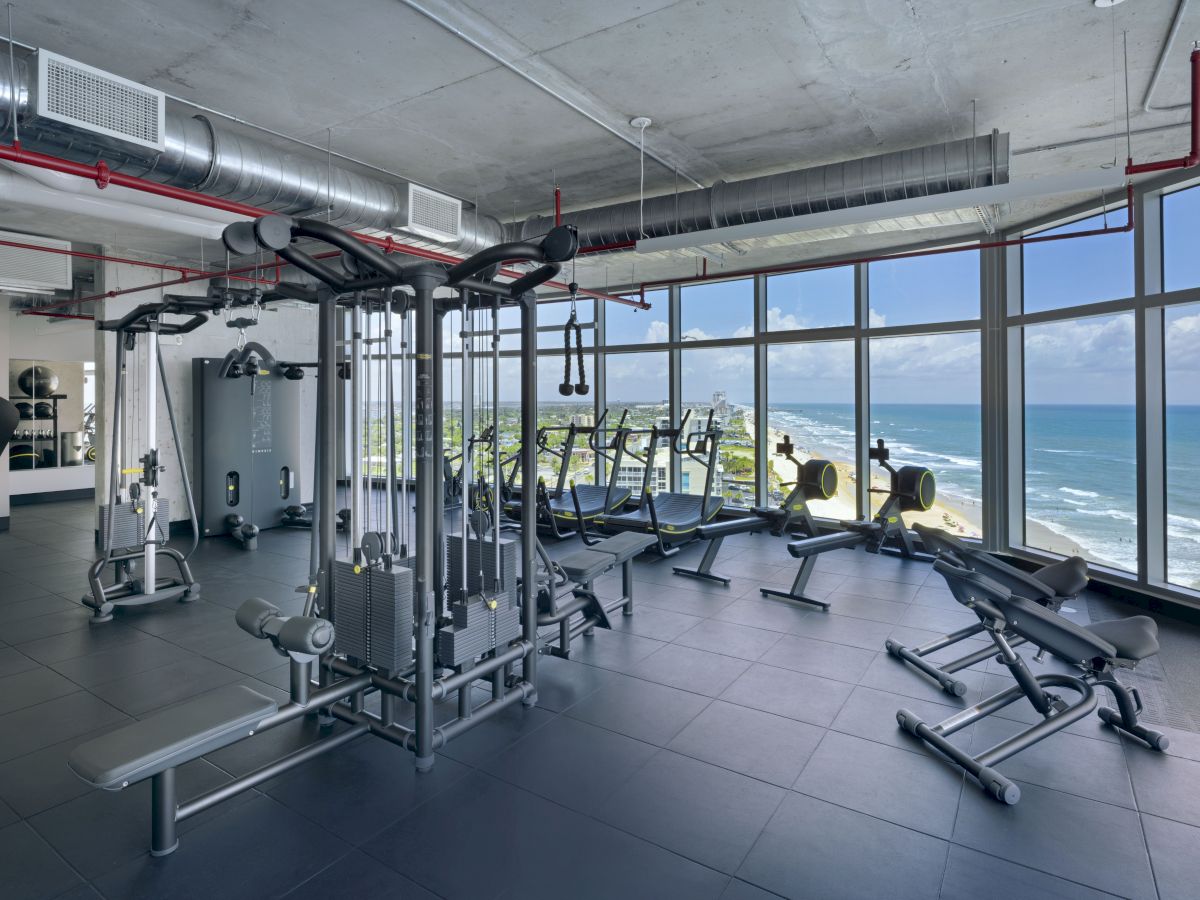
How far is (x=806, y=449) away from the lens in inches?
299

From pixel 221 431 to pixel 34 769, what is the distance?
5.05 metres

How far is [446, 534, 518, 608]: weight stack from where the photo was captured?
306 centimetres

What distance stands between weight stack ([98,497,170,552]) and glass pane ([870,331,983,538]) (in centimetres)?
632

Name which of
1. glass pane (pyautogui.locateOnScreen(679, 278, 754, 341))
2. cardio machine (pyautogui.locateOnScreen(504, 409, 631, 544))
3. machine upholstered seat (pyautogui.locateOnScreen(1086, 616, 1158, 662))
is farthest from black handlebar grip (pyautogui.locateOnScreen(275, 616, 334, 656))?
glass pane (pyautogui.locateOnScreen(679, 278, 754, 341))

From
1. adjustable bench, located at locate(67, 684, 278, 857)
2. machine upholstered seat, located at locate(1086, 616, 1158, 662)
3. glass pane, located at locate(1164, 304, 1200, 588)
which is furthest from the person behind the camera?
glass pane, located at locate(1164, 304, 1200, 588)

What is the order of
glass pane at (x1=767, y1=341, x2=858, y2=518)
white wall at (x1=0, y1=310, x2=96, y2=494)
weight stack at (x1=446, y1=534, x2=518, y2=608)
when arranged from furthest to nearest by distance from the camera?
white wall at (x1=0, y1=310, x2=96, y2=494) → glass pane at (x1=767, y1=341, x2=858, y2=518) → weight stack at (x1=446, y1=534, x2=518, y2=608)

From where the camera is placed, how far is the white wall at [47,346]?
9242 mm

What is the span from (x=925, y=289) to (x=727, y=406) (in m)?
2.51

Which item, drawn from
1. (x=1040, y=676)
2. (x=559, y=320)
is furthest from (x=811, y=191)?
(x=559, y=320)

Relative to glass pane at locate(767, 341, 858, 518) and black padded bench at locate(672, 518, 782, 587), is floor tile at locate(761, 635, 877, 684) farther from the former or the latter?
glass pane at locate(767, 341, 858, 518)

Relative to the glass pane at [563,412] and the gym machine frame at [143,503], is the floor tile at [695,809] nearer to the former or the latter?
the gym machine frame at [143,503]

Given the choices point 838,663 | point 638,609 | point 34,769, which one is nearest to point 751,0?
point 838,663

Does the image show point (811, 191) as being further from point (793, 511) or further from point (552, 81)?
point (793, 511)

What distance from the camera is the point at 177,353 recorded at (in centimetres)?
717
